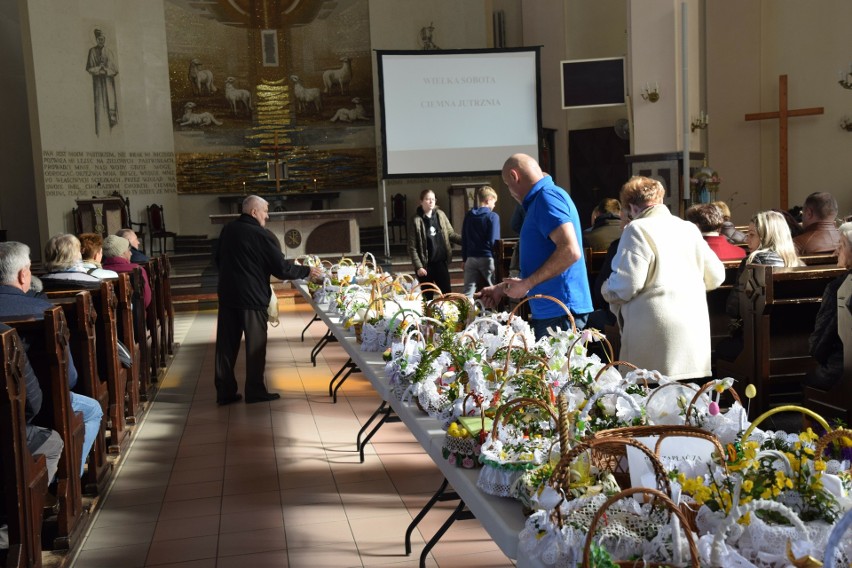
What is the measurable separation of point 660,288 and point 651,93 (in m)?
9.40

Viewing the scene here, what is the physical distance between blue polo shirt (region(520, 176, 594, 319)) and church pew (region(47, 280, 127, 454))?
245 cm

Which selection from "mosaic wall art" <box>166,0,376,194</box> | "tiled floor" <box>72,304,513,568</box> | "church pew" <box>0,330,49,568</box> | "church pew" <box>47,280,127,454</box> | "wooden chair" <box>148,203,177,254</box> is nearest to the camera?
"church pew" <box>0,330,49,568</box>

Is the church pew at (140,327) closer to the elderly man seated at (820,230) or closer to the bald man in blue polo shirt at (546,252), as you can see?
the bald man in blue polo shirt at (546,252)

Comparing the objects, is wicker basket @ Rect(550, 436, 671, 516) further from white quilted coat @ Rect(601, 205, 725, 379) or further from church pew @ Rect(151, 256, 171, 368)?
church pew @ Rect(151, 256, 171, 368)

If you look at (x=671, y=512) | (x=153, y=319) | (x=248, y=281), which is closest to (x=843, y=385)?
(x=671, y=512)

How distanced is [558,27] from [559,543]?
613 inches

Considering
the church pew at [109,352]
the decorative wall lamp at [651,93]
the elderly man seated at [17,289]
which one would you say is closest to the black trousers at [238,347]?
the church pew at [109,352]

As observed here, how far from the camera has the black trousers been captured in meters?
6.38

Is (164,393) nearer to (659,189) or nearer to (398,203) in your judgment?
(659,189)

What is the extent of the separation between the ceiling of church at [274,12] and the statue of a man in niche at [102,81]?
8.75ft

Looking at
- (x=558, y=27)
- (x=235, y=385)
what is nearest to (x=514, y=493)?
(x=235, y=385)

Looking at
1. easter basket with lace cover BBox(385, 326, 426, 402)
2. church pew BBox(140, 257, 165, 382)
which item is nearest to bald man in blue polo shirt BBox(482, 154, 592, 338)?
easter basket with lace cover BBox(385, 326, 426, 402)

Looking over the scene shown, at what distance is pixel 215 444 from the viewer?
5477 mm

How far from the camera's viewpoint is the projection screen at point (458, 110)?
44.1ft
